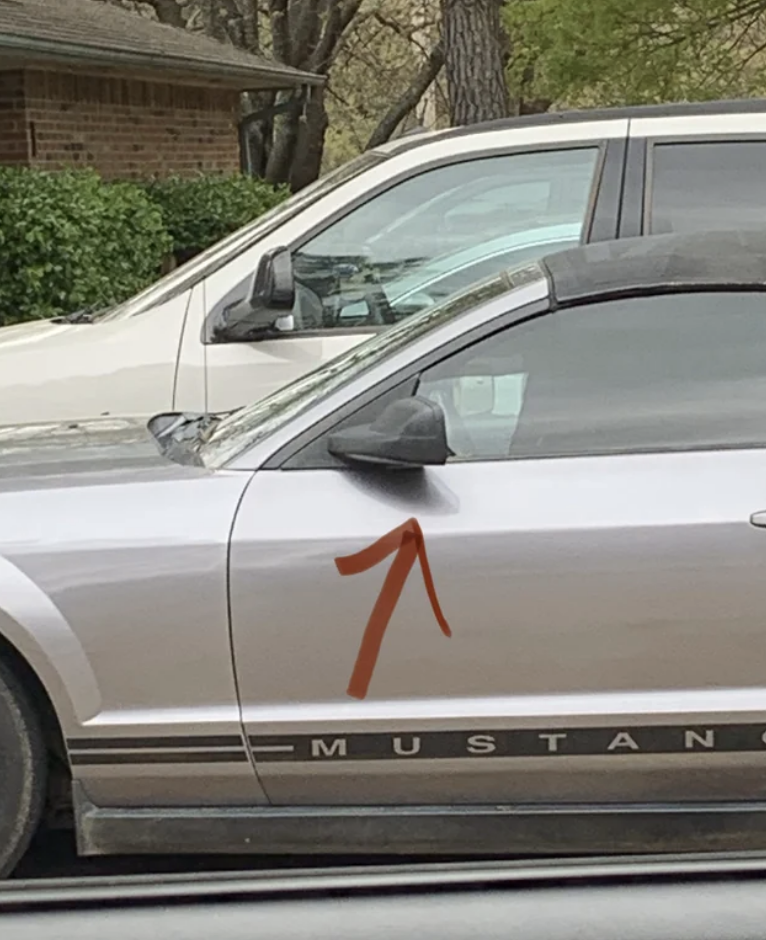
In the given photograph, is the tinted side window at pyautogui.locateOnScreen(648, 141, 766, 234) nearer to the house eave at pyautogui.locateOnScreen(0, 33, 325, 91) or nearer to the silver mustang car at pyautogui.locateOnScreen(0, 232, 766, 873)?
the silver mustang car at pyautogui.locateOnScreen(0, 232, 766, 873)

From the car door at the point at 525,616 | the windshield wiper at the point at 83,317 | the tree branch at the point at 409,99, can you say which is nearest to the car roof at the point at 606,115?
the windshield wiper at the point at 83,317

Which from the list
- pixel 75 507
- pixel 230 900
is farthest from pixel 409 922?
pixel 75 507

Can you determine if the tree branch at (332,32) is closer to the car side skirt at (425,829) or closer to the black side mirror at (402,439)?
the black side mirror at (402,439)

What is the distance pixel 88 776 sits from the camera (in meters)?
3.24

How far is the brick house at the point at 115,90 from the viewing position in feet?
43.1

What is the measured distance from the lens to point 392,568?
3.13 meters

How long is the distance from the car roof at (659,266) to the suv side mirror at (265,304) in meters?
1.57

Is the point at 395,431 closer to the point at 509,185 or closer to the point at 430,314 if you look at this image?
the point at 430,314

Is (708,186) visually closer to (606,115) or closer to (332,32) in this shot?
(606,115)

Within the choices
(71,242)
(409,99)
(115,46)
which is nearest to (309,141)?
(409,99)

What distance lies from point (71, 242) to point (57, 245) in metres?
0.13

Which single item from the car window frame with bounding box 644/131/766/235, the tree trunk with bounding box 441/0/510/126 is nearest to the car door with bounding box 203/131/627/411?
the car window frame with bounding box 644/131/766/235

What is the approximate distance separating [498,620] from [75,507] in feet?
3.42

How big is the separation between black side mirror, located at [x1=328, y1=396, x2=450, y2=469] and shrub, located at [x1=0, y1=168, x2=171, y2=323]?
294 inches
